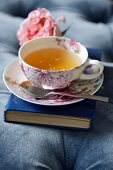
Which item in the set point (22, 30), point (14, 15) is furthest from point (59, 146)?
point (14, 15)

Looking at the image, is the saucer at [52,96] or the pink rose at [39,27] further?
the pink rose at [39,27]

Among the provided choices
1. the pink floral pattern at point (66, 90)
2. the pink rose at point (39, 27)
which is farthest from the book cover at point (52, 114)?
the pink rose at point (39, 27)

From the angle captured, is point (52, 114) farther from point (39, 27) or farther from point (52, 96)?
point (39, 27)

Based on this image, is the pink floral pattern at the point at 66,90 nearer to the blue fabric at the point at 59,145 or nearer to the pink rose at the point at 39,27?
the blue fabric at the point at 59,145

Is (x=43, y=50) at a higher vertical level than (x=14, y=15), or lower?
higher

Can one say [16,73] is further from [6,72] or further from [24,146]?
[24,146]

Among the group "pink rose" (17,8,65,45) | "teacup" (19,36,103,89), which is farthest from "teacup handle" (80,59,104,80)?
"pink rose" (17,8,65,45)

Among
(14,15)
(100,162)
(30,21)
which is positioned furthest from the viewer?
(14,15)
